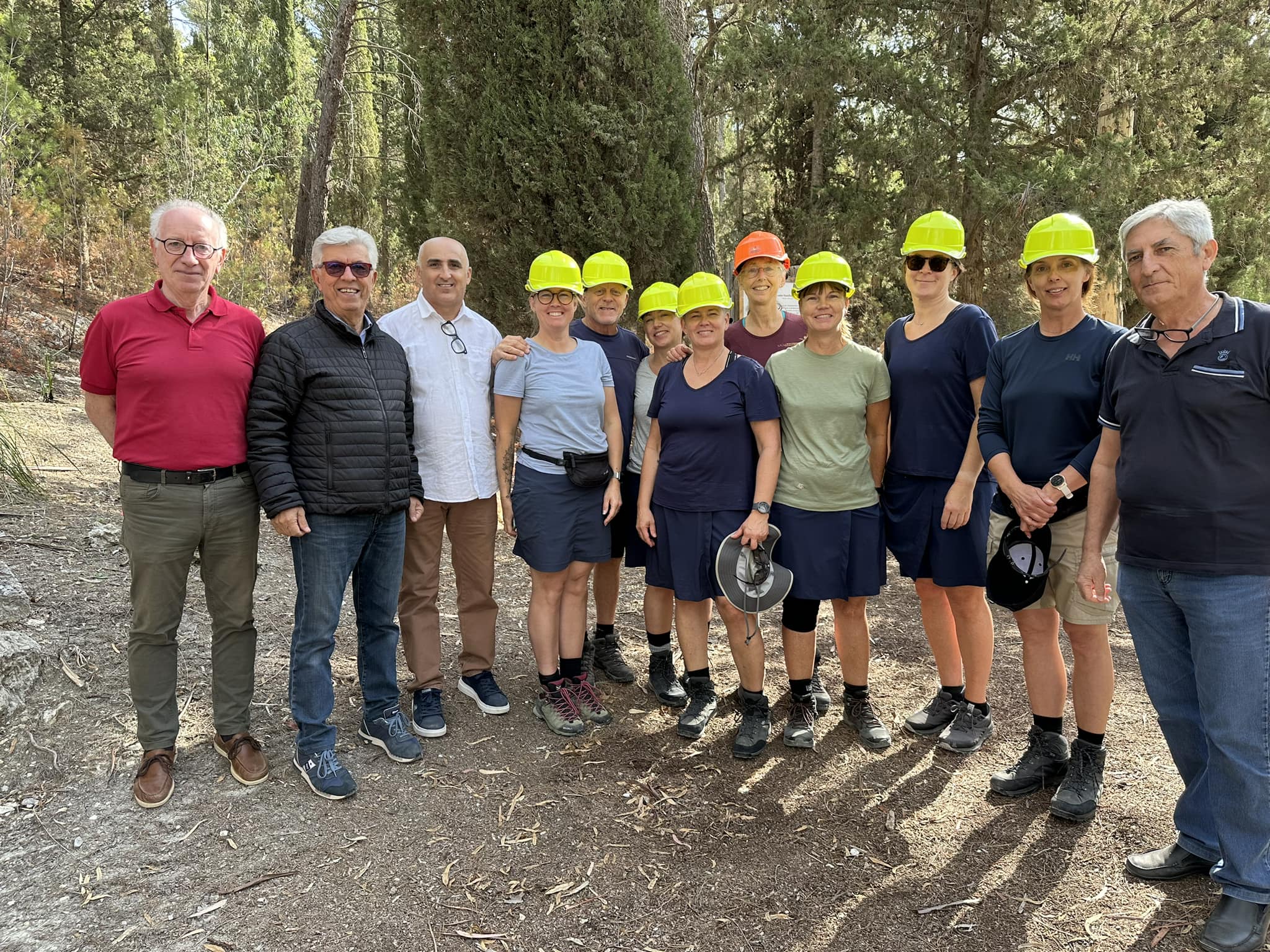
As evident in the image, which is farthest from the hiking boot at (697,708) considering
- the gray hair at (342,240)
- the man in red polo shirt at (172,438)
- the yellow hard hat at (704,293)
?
the gray hair at (342,240)

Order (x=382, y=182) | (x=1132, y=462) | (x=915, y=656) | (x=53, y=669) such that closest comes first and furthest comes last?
1. (x=1132, y=462)
2. (x=53, y=669)
3. (x=915, y=656)
4. (x=382, y=182)

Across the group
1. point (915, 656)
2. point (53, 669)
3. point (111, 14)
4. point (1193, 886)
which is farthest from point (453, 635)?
point (111, 14)

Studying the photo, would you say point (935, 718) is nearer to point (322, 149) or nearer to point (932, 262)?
point (932, 262)

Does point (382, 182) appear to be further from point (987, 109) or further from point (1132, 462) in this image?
point (1132, 462)

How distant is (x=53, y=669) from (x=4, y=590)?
741 millimetres

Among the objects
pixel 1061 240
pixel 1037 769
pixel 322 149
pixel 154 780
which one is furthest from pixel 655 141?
pixel 322 149

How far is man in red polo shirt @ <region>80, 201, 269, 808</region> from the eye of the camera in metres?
3.02

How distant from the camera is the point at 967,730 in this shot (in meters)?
3.79

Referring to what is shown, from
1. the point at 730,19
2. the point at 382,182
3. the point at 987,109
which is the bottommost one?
the point at 382,182

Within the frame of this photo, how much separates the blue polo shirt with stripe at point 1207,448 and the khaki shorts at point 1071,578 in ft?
1.78

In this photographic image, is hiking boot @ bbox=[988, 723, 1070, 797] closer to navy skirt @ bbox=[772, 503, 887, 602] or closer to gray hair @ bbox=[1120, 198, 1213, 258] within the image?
navy skirt @ bbox=[772, 503, 887, 602]

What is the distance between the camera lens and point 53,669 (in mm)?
3932

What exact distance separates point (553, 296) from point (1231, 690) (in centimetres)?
294

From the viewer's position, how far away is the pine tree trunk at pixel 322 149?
12.2 metres
